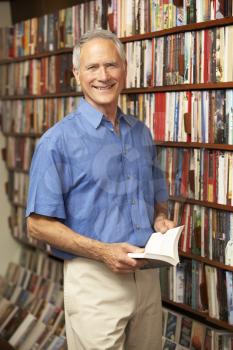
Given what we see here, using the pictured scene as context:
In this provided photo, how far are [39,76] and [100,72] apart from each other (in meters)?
1.69

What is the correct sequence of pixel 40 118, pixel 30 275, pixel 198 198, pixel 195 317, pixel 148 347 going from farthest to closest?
1. pixel 30 275
2. pixel 40 118
3. pixel 195 317
4. pixel 198 198
5. pixel 148 347

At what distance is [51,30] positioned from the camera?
10.3 ft

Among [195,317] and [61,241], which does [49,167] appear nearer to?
[61,241]

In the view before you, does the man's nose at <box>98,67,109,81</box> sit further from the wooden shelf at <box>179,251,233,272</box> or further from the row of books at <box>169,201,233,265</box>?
the wooden shelf at <box>179,251,233,272</box>

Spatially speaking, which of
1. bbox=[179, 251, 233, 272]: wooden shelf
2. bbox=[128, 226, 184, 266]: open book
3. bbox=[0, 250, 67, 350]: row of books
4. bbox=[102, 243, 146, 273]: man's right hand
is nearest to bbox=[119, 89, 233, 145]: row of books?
bbox=[179, 251, 233, 272]: wooden shelf

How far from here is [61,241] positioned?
1.63 m

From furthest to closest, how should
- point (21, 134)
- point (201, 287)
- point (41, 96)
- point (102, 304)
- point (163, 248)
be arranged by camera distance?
point (21, 134), point (41, 96), point (201, 287), point (102, 304), point (163, 248)

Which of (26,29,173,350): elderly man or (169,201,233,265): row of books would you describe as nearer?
(26,29,173,350): elderly man

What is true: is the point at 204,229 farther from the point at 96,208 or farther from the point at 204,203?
the point at 96,208

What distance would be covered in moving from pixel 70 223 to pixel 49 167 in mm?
189

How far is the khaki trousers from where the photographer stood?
168cm

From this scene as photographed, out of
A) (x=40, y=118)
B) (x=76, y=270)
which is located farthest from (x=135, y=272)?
(x=40, y=118)

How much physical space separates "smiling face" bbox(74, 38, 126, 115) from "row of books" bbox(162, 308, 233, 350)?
3.71ft

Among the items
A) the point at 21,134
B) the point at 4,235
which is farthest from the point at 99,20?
the point at 4,235
